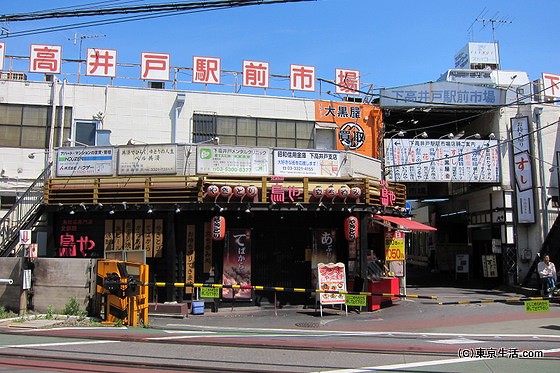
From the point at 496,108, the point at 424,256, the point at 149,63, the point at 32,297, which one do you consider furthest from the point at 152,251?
the point at 424,256

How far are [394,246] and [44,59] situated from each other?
55.8 ft

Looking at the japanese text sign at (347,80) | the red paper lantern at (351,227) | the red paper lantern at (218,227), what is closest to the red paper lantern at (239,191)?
the red paper lantern at (218,227)

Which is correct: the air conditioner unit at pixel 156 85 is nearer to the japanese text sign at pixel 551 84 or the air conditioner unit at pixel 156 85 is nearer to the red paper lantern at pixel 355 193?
the red paper lantern at pixel 355 193

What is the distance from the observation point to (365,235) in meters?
17.0

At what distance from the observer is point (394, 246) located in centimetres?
1961

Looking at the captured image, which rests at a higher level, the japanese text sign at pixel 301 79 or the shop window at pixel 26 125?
the japanese text sign at pixel 301 79

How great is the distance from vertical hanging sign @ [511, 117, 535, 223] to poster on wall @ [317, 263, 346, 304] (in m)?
11.5

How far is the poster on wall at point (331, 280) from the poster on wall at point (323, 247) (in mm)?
859

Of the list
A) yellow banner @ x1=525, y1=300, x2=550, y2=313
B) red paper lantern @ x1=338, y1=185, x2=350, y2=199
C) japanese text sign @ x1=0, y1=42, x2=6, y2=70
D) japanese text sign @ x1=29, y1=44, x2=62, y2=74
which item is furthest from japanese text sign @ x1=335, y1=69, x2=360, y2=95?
japanese text sign @ x1=0, y1=42, x2=6, y2=70

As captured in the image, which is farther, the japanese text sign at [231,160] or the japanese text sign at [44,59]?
the japanese text sign at [44,59]

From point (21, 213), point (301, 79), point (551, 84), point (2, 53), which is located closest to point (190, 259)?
point (21, 213)

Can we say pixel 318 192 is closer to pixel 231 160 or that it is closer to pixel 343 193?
pixel 343 193

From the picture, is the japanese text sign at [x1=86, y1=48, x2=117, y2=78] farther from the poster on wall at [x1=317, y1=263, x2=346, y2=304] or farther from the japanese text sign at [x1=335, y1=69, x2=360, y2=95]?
the poster on wall at [x1=317, y1=263, x2=346, y2=304]

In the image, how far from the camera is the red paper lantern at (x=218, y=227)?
15773mm
